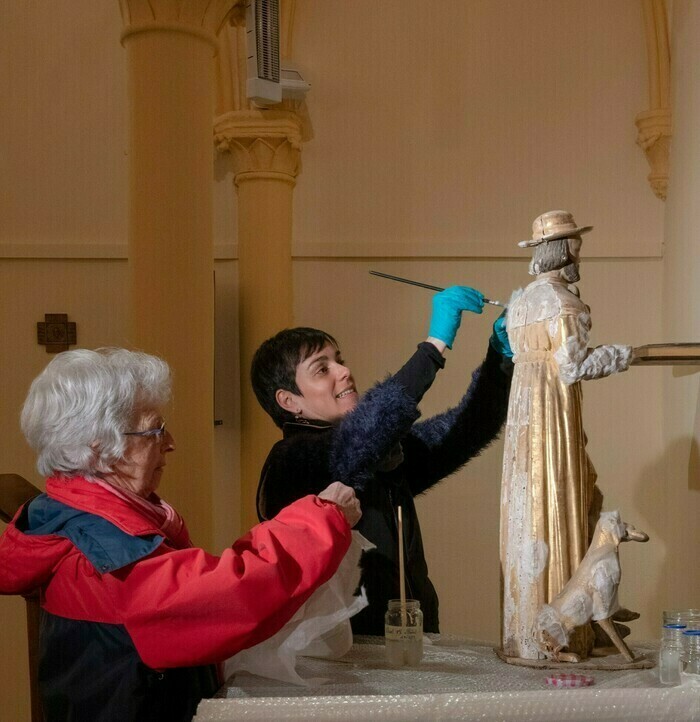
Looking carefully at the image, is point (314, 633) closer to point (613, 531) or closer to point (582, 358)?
point (613, 531)

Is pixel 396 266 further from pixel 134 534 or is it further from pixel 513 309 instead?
pixel 134 534

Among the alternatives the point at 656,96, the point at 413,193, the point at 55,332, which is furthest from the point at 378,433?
the point at 656,96

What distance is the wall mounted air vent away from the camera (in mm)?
4711

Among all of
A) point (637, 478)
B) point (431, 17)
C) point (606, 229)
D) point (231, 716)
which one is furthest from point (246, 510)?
point (231, 716)

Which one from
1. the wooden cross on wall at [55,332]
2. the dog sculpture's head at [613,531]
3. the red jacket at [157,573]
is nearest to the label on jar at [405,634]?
the red jacket at [157,573]

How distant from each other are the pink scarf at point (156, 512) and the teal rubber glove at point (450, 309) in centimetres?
123

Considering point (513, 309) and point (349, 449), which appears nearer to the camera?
point (513, 309)

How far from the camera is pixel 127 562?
1955mm

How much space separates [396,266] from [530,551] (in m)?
4.53

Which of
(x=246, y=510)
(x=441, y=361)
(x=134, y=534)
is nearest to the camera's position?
(x=134, y=534)

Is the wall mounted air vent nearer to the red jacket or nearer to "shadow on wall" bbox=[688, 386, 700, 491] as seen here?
"shadow on wall" bbox=[688, 386, 700, 491]

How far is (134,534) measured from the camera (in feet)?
6.60

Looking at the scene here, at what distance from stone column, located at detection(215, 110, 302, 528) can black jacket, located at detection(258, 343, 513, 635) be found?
340 centimetres

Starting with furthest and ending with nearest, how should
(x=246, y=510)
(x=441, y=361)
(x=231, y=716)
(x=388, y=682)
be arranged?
(x=246, y=510) → (x=441, y=361) → (x=388, y=682) → (x=231, y=716)
